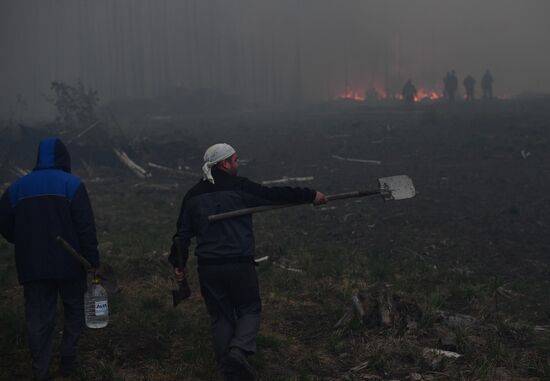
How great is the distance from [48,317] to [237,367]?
5.95 ft

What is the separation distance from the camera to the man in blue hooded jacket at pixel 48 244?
5.14 metres

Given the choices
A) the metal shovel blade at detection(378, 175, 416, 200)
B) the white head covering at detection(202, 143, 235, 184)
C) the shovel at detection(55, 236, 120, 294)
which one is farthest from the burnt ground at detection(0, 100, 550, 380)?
the white head covering at detection(202, 143, 235, 184)

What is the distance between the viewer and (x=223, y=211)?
520 cm

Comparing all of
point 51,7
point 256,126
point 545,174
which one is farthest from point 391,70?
point 51,7

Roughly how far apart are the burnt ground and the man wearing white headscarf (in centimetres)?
65

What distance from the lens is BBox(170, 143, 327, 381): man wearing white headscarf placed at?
16.9 feet

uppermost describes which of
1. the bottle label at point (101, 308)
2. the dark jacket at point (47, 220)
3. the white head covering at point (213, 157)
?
the white head covering at point (213, 157)

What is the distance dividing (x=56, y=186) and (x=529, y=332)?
5292 mm

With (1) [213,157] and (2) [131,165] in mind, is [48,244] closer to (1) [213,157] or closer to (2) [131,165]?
(1) [213,157]

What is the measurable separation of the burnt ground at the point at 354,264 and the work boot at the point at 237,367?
570mm

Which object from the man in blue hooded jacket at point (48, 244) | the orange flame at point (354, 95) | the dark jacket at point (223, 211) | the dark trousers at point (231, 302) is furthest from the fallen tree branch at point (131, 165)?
the orange flame at point (354, 95)

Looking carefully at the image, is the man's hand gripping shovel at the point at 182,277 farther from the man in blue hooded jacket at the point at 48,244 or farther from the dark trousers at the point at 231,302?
the man in blue hooded jacket at the point at 48,244

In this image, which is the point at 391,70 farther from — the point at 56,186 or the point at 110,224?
the point at 56,186

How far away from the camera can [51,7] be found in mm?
83000
